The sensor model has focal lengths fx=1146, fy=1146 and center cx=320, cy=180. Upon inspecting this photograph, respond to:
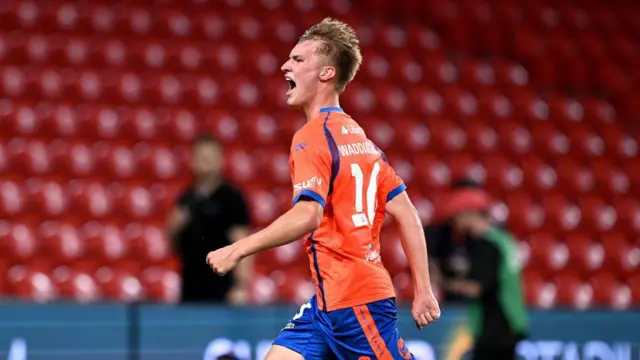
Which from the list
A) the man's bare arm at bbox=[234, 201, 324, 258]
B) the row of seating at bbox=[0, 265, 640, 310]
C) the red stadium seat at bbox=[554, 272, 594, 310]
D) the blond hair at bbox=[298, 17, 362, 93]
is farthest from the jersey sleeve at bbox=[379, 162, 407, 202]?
the red stadium seat at bbox=[554, 272, 594, 310]

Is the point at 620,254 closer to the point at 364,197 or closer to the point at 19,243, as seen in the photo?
the point at 19,243

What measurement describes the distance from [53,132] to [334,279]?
6600 millimetres

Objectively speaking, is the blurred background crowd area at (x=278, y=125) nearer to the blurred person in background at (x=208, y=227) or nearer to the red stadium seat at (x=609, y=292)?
the red stadium seat at (x=609, y=292)

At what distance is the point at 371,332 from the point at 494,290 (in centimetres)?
322

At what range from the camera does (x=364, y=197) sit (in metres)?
4.20

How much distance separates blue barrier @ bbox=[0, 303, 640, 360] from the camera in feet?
22.5

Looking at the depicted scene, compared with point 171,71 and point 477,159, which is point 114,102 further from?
point 477,159

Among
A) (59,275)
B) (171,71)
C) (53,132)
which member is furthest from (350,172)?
(171,71)

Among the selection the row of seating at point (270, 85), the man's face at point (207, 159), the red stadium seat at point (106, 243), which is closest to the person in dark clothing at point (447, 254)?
the man's face at point (207, 159)

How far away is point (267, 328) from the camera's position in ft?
24.3

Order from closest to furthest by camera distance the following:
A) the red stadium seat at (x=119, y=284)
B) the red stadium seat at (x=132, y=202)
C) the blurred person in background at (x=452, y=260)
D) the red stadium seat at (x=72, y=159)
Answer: the blurred person in background at (x=452, y=260) → the red stadium seat at (x=119, y=284) → the red stadium seat at (x=132, y=202) → the red stadium seat at (x=72, y=159)

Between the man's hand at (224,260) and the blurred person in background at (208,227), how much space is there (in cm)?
323

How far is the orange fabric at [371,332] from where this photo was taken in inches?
164

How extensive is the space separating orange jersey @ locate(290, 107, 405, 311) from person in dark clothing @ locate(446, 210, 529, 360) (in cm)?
301
